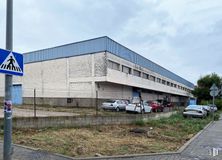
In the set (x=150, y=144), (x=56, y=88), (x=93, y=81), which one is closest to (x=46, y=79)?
(x=56, y=88)

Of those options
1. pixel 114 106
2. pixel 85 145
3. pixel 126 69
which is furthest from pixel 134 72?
pixel 85 145

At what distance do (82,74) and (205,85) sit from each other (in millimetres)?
50858

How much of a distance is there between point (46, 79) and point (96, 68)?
9.75 metres

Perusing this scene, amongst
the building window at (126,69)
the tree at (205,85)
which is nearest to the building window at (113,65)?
the building window at (126,69)

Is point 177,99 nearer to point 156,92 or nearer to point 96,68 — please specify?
point 156,92

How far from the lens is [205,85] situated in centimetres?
8294

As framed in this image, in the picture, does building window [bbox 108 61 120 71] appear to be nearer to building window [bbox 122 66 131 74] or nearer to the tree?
building window [bbox 122 66 131 74]

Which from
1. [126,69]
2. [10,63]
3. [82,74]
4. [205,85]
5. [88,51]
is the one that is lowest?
[10,63]

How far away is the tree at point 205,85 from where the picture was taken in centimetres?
8069

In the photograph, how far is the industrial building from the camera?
38719 millimetres

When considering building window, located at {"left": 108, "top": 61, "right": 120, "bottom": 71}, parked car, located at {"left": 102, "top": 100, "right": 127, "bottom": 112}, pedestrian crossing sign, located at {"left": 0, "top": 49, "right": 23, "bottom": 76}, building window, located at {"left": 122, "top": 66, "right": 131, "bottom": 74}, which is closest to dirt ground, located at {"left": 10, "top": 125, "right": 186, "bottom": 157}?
pedestrian crossing sign, located at {"left": 0, "top": 49, "right": 23, "bottom": 76}

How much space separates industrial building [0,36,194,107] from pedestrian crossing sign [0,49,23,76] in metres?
30.5

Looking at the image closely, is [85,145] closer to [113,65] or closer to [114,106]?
[114,106]

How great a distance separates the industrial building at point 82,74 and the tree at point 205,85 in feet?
108
